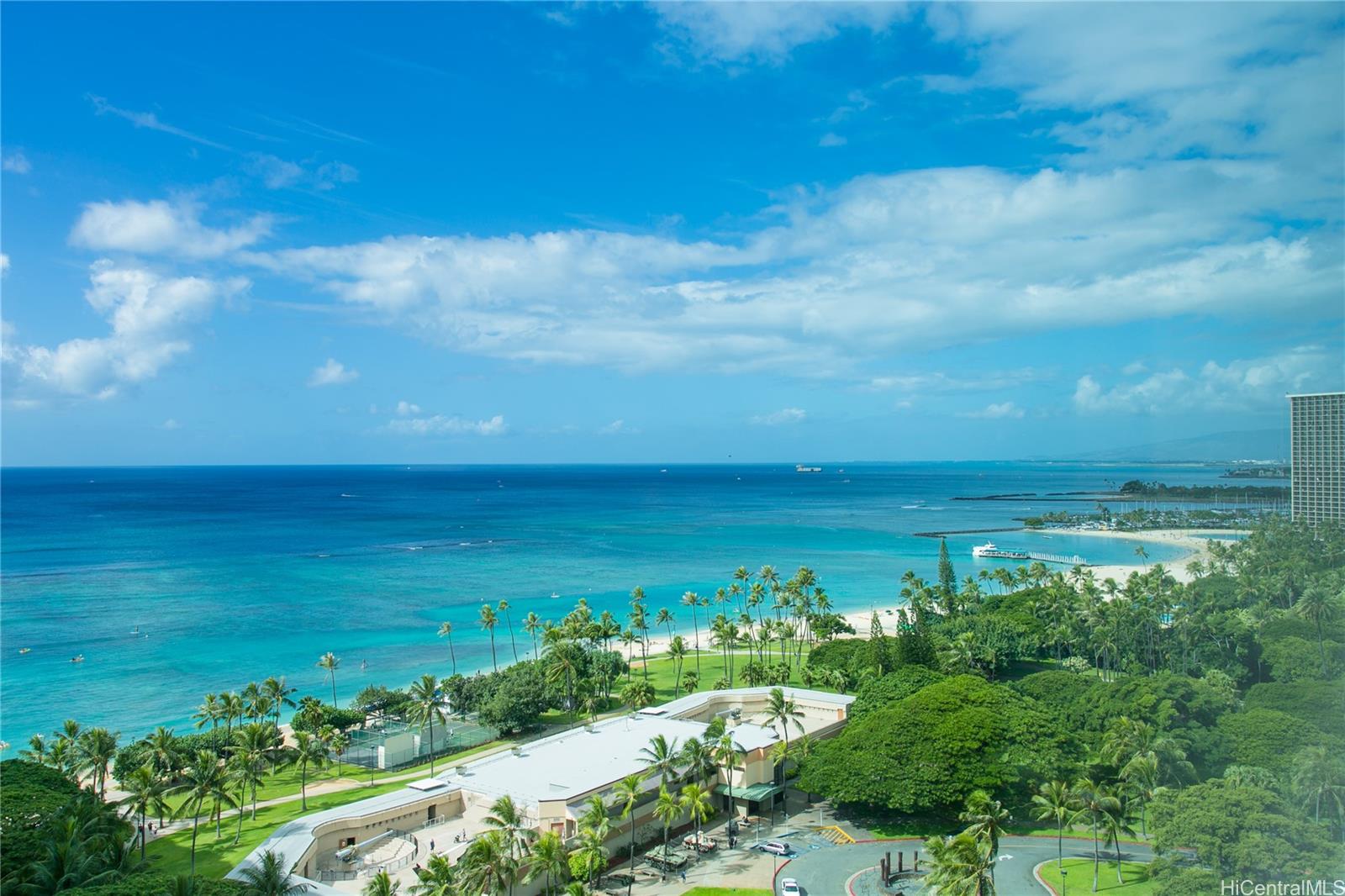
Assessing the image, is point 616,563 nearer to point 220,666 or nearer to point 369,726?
point 220,666

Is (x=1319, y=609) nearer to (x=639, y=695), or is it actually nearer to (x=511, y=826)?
(x=639, y=695)

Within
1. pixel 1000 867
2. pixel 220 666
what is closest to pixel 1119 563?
pixel 1000 867

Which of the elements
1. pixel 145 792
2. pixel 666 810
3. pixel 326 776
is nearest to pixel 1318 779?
pixel 666 810

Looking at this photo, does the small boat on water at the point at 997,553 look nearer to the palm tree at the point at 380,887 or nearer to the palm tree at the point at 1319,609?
the palm tree at the point at 1319,609

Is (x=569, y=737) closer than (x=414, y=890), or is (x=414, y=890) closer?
(x=414, y=890)

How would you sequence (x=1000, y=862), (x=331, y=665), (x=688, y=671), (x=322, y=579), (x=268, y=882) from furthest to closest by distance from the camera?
(x=322, y=579)
(x=688, y=671)
(x=331, y=665)
(x=1000, y=862)
(x=268, y=882)

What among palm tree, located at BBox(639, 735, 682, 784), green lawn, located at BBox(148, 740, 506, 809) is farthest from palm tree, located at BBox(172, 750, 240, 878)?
palm tree, located at BBox(639, 735, 682, 784)

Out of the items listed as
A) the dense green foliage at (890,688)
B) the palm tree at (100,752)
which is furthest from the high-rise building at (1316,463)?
the palm tree at (100,752)
